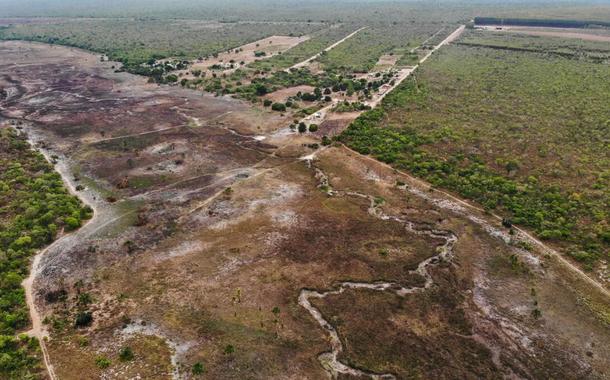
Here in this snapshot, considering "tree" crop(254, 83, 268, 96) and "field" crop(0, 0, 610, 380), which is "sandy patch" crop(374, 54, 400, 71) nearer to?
"field" crop(0, 0, 610, 380)

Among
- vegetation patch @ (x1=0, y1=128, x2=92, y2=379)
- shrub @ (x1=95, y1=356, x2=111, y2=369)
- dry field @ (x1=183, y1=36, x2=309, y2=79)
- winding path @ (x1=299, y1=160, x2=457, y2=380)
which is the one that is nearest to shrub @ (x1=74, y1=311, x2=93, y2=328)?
vegetation patch @ (x1=0, y1=128, x2=92, y2=379)

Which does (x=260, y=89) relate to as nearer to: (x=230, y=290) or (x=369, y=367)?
(x=230, y=290)

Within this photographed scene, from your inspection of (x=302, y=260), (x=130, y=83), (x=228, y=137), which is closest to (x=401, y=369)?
(x=302, y=260)

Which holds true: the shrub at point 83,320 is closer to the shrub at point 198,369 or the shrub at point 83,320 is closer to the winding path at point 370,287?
the shrub at point 198,369

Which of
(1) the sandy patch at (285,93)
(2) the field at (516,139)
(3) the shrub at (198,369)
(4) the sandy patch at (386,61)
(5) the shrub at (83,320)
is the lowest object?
(3) the shrub at (198,369)

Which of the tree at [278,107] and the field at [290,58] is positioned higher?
the field at [290,58]

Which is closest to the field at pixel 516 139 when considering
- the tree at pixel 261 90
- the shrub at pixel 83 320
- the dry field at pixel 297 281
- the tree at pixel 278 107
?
the dry field at pixel 297 281

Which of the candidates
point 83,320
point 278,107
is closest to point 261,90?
point 278,107
